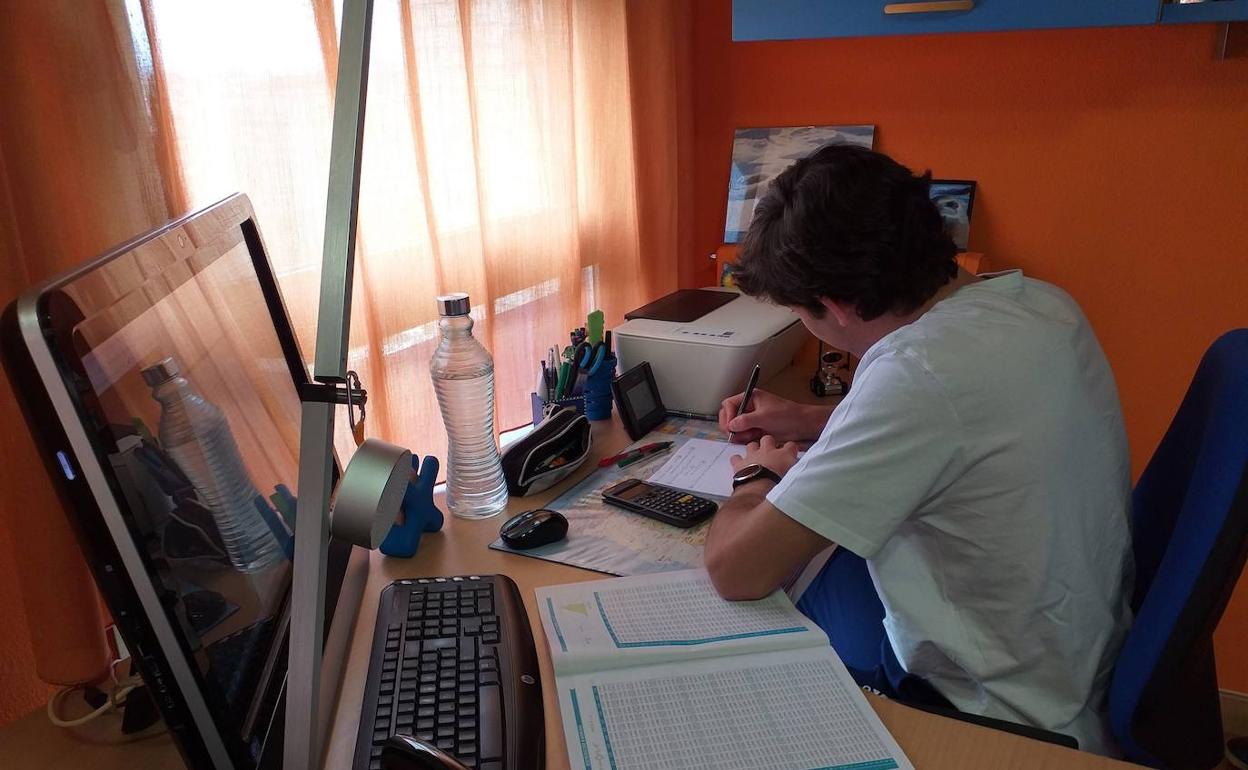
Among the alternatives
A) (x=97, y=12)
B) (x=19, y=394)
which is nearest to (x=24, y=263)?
(x=97, y=12)

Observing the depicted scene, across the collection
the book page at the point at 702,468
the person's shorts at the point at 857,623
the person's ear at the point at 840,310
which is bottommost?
the person's shorts at the point at 857,623

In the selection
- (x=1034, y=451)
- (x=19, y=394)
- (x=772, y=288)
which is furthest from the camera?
(x=772, y=288)

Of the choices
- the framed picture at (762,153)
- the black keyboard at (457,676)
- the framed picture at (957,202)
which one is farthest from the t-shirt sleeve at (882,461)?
the framed picture at (762,153)

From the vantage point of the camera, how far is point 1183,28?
1820 mm

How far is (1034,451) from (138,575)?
862 mm

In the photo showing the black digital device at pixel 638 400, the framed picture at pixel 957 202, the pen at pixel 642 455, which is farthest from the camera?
the framed picture at pixel 957 202

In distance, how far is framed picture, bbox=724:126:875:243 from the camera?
222 centimetres

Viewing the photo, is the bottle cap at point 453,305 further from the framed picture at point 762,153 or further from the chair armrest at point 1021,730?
the framed picture at point 762,153

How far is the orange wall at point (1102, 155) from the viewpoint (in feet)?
6.12

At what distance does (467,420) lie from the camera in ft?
4.21

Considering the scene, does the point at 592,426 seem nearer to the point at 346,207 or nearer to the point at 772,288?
the point at 772,288

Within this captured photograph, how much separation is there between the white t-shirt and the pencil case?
454 mm

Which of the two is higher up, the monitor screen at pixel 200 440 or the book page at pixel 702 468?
the monitor screen at pixel 200 440

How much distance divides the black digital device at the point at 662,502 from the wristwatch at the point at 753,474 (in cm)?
6
